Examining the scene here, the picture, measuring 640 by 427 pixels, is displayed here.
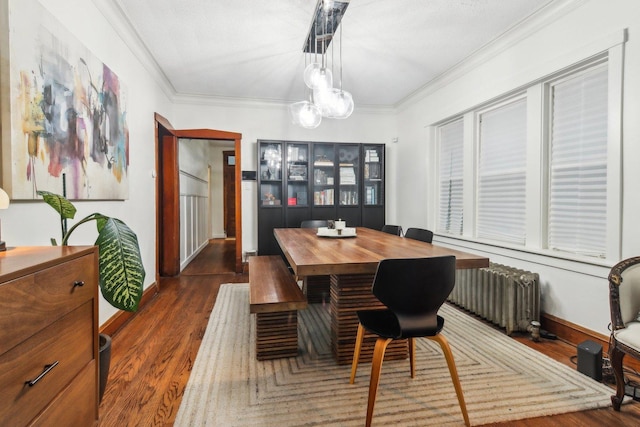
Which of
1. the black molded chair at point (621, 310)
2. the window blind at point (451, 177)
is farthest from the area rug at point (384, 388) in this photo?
the window blind at point (451, 177)

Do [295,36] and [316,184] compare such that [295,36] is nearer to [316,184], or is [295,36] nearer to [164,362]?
[316,184]

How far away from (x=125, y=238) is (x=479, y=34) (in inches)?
132

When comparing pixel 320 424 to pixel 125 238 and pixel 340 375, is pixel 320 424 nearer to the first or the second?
pixel 340 375

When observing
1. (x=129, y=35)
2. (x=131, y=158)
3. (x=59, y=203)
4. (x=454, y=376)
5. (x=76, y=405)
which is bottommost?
(x=454, y=376)

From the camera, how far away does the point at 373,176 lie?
16.9 ft

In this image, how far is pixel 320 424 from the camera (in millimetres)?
1516

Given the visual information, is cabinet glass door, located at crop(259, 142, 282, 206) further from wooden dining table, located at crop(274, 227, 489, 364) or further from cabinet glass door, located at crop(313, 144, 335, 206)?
wooden dining table, located at crop(274, 227, 489, 364)

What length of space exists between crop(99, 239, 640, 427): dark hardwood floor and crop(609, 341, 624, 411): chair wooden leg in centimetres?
5

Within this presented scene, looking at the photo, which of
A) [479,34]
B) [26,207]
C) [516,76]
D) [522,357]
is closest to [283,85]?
[479,34]

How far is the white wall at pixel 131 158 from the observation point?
1.62m

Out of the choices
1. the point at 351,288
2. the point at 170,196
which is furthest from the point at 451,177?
the point at 170,196

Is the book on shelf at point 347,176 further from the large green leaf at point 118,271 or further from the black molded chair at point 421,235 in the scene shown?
the large green leaf at point 118,271

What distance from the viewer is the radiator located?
258cm

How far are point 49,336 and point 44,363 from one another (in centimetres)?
8
